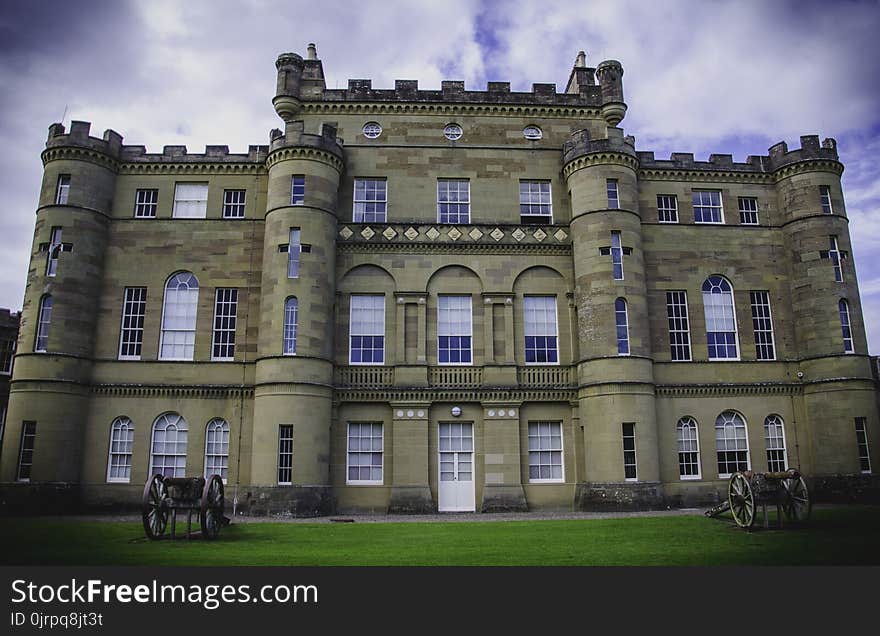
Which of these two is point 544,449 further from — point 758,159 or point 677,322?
point 758,159

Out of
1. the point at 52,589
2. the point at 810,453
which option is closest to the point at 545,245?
the point at 810,453

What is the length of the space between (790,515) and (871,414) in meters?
12.4

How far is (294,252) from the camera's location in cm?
2656

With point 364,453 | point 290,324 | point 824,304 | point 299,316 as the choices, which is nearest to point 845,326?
point 824,304

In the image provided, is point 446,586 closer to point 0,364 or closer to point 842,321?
point 842,321

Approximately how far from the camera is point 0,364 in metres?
35.0

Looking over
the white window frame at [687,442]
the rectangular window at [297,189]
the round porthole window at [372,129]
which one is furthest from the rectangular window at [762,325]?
the rectangular window at [297,189]

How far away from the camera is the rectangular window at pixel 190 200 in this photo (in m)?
28.7

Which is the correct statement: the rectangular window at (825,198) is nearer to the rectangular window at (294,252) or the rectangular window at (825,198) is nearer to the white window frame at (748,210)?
the white window frame at (748,210)

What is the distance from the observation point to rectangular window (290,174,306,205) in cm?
2685

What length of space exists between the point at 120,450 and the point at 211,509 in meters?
12.0

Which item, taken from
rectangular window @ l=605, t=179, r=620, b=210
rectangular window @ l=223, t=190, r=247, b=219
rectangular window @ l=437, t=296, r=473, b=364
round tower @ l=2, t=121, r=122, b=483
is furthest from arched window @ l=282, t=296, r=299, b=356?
rectangular window @ l=605, t=179, r=620, b=210

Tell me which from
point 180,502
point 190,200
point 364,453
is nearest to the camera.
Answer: point 180,502

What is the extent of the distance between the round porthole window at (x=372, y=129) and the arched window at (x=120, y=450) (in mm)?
15854
